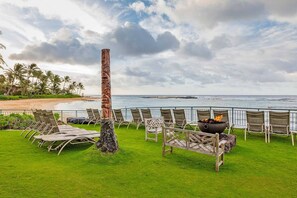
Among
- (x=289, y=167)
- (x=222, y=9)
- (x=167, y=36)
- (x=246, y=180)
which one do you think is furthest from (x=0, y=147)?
(x=167, y=36)

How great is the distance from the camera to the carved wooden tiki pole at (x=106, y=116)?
5484mm

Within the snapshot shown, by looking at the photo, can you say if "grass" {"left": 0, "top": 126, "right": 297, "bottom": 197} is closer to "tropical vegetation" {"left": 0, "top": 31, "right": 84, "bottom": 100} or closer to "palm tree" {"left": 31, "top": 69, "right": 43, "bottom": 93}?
"tropical vegetation" {"left": 0, "top": 31, "right": 84, "bottom": 100}

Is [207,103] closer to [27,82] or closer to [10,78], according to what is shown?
[27,82]

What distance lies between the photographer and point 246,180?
4.15 m

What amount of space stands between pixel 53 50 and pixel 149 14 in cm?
1068

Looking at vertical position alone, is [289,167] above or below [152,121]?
below

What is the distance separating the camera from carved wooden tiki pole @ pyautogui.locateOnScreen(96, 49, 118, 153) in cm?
548

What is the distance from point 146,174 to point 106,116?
190 cm

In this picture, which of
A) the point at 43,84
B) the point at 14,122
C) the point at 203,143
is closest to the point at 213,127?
the point at 203,143

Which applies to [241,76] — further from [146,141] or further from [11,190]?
[11,190]

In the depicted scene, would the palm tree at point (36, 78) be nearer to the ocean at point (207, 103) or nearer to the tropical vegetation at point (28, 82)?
the tropical vegetation at point (28, 82)

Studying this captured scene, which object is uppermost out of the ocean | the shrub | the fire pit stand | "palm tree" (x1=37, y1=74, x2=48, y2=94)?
"palm tree" (x1=37, y1=74, x2=48, y2=94)

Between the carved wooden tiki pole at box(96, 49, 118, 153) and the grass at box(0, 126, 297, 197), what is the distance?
224 millimetres

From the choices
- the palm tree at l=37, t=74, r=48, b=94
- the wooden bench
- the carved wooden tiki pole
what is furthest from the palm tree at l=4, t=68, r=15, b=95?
the wooden bench
